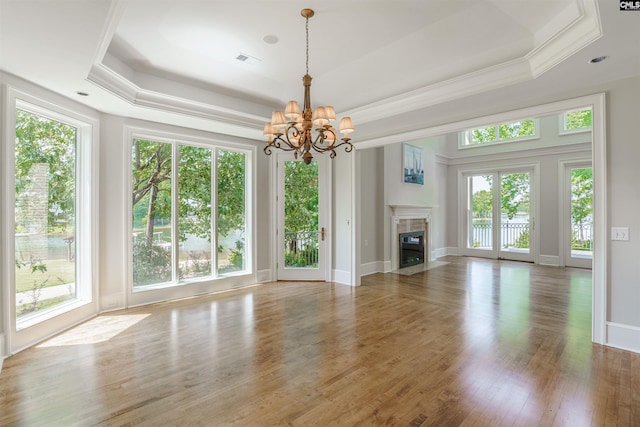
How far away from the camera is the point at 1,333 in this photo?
9.73 ft

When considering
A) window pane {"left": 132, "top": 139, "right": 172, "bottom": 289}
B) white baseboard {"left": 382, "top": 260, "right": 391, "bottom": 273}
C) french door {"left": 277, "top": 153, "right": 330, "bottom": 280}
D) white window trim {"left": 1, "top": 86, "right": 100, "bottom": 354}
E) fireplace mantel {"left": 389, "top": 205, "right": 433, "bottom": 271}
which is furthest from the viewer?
fireplace mantel {"left": 389, "top": 205, "right": 433, "bottom": 271}

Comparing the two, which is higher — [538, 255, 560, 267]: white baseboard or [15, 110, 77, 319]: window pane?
[15, 110, 77, 319]: window pane

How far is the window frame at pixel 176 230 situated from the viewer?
14.6 feet

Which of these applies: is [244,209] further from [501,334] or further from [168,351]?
[501,334]

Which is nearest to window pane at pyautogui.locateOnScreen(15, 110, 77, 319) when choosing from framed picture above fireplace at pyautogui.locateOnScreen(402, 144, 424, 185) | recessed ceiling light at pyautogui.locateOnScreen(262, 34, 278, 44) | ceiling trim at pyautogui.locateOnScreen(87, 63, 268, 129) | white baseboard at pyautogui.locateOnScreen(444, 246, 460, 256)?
ceiling trim at pyautogui.locateOnScreen(87, 63, 268, 129)

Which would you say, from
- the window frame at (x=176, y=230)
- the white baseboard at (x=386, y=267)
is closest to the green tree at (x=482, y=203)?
the white baseboard at (x=386, y=267)

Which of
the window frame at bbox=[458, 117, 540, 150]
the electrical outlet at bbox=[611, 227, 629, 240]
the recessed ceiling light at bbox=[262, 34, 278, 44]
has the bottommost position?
the electrical outlet at bbox=[611, 227, 629, 240]

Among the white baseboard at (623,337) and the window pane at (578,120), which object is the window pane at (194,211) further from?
the window pane at (578,120)

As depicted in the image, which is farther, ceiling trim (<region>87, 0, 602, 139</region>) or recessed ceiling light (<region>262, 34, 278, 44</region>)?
recessed ceiling light (<region>262, 34, 278, 44</region>)

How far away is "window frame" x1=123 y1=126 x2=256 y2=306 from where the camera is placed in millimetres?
4441

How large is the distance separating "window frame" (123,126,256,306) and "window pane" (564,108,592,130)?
7.24m

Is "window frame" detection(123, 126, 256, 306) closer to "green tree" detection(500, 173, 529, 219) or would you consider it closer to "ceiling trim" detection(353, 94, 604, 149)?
"ceiling trim" detection(353, 94, 604, 149)

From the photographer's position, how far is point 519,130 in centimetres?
822

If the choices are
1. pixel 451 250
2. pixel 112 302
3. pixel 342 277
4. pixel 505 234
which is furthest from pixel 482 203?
pixel 112 302
